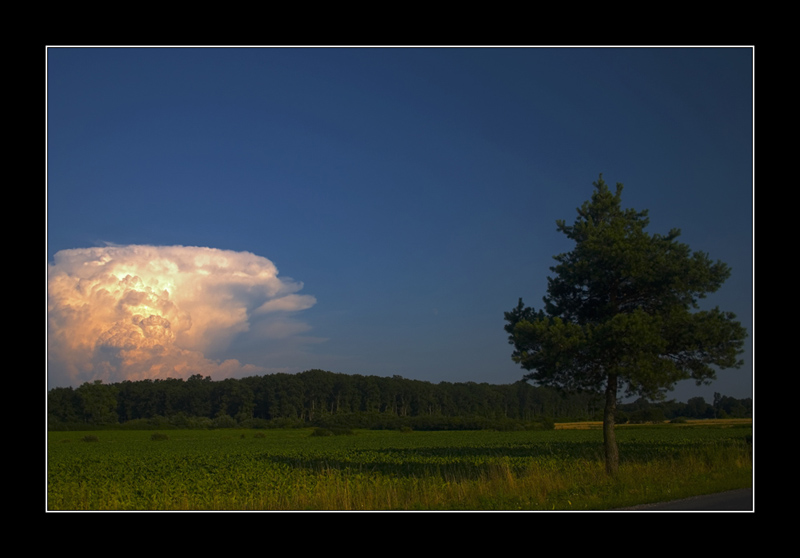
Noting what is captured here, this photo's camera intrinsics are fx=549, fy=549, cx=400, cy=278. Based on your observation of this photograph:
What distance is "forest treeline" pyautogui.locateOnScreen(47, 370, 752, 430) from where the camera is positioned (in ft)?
234

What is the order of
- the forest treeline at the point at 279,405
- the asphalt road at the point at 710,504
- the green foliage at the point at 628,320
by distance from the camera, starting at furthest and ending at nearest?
the forest treeline at the point at 279,405 → the green foliage at the point at 628,320 → the asphalt road at the point at 710,504

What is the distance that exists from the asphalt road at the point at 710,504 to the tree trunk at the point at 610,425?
3.75 metres

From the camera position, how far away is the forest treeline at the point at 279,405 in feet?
234

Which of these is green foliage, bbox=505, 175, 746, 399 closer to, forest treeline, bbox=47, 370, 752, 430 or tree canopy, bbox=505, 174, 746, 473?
tree canopy, bbox=505, 174, 746, 473

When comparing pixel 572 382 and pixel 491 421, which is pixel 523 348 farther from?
pixel 491 421

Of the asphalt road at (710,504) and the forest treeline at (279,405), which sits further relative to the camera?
the forest treeline at (279,405)

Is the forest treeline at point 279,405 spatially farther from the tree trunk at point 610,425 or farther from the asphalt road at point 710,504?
the asphalt road at point 710,504

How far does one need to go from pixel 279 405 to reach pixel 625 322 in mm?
72613

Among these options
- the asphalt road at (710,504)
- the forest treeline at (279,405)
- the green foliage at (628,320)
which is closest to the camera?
the asphalt road at (710,504)

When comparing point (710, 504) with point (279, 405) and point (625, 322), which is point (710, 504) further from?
point (279, 405)

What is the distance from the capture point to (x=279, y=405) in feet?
267

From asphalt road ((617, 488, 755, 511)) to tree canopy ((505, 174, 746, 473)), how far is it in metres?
3.66

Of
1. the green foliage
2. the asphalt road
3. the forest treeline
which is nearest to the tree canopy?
the green foliage

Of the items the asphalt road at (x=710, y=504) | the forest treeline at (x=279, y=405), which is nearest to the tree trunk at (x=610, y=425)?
the asphalt road at (x=710, y=504)
